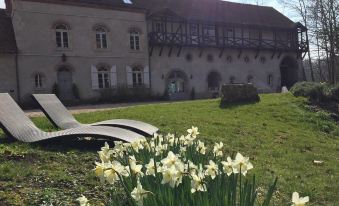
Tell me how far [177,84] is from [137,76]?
→ 12.9 feet

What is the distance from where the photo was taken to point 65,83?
26.5 metres

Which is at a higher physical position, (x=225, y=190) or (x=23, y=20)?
(x=23, y=20)

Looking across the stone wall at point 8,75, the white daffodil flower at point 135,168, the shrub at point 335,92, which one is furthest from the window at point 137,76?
the white daffodil flower at point 135,168

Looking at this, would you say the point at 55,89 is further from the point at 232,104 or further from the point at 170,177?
the point at 170,177

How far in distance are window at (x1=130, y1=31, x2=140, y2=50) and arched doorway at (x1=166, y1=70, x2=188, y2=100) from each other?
354 centimetres

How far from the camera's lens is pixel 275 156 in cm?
780

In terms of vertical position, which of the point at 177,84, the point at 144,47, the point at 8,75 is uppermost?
the point at 144,47

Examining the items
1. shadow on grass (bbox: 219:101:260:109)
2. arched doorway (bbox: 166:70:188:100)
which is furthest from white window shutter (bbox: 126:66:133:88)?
shadow on grass (bbox: 219:101:260:109)

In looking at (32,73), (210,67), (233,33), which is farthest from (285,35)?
(32,73)

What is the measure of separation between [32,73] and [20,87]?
3.78 feet

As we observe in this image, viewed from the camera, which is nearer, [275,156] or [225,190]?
[225,190]

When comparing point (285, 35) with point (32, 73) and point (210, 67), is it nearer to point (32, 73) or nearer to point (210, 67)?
point (210, 67)

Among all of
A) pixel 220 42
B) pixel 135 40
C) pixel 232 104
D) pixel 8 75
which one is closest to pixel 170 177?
pixel 232 104

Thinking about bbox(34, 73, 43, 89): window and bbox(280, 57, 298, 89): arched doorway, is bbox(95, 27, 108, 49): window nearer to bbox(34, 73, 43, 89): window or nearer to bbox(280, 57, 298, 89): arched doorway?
bbox(34, 73, 43, 89): window
